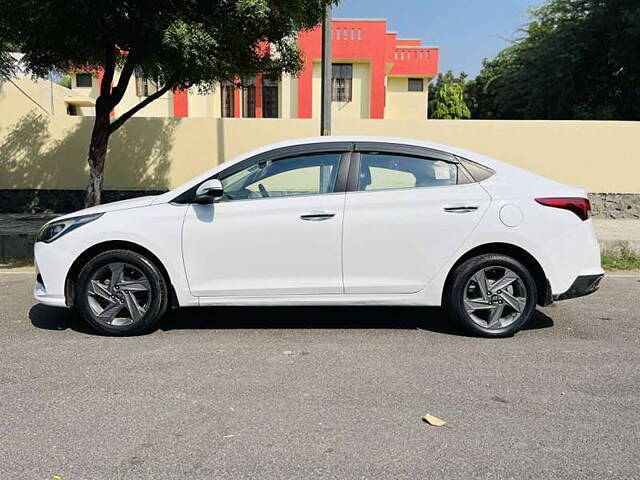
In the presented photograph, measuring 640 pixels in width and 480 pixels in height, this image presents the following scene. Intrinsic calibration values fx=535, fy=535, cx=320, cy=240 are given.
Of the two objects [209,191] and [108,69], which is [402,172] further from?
[108,69]

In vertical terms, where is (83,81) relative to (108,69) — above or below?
above

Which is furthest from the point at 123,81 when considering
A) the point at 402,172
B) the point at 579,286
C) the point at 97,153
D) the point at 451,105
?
the point at 451,105

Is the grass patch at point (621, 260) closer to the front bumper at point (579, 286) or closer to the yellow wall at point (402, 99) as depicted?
the front bumper at point (579, 286)

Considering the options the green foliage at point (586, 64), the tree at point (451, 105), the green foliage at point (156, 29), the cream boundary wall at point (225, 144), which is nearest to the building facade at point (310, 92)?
the green foliage at point (586, 64)

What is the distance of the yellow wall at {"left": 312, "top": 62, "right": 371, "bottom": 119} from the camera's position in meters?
23.6

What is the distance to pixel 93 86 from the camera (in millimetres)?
26438

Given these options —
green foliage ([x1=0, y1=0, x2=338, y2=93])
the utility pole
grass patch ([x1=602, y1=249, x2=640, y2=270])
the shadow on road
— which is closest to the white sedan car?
the shadow on road

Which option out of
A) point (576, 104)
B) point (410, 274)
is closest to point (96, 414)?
point (410, 274)

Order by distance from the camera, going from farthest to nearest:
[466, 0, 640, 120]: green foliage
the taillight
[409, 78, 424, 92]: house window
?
[409, 78, 424, 92]: house window
[466, 0, 640, 120]: green foliage
the taillight

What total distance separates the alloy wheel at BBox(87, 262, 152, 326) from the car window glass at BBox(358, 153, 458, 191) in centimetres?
212

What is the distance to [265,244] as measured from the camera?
4.52m

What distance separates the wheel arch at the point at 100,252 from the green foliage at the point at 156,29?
146 inches

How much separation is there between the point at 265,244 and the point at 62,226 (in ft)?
5.88

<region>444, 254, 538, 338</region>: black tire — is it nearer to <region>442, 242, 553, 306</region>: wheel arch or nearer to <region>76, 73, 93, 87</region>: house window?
<region>442, 242, 553, 306</region>: wheel arch
